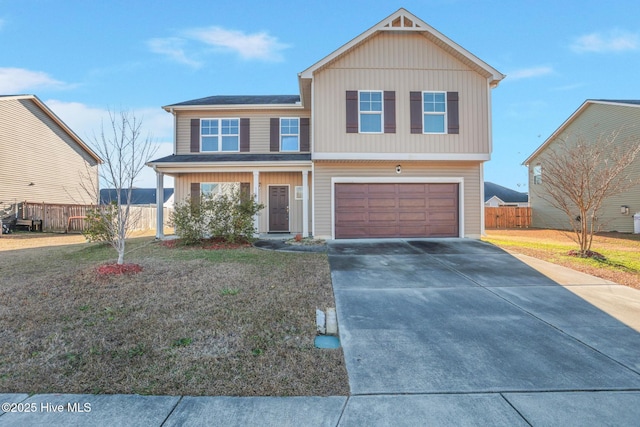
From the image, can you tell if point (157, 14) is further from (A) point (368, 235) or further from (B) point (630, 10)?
(B) point (630, 10)

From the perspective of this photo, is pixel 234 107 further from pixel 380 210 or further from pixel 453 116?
pixel 453 116

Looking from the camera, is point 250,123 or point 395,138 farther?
point 250,123

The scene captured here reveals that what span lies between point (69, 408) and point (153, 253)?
7.09 meters

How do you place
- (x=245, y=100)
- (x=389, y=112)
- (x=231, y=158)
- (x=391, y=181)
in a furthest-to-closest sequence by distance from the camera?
(x=245, y=100) → (x=231, y=158) → (x=391, y=181) → (x=389, y=112)

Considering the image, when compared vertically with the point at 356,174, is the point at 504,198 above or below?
above

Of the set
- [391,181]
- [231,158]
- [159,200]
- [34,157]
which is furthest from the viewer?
[34,157]

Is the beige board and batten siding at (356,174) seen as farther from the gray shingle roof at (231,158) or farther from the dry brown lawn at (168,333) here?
the dry brown lawn at (168,333)

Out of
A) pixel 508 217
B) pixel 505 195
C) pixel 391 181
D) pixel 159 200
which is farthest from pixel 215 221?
pixel 505 195

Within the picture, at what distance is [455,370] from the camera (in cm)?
315

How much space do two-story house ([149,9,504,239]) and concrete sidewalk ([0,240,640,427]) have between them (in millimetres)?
5638

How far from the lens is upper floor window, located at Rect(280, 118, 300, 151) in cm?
1392

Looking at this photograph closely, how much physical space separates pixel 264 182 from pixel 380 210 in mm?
5427

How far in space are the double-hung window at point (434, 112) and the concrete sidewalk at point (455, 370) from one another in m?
6.84

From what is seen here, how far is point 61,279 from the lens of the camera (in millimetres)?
5883
